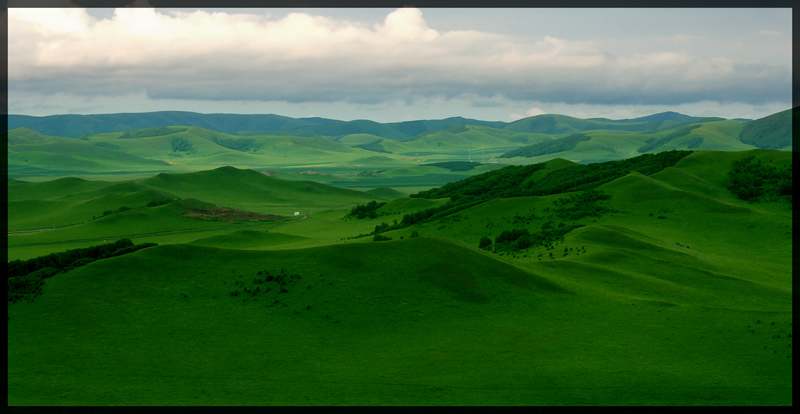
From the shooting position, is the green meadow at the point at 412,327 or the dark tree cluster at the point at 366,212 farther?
the dark tree cluster at the point at 366,212

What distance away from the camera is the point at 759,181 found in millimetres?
126188

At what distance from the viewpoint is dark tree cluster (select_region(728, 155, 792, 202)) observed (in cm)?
11969

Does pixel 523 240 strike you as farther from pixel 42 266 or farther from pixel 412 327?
pixel 42 266

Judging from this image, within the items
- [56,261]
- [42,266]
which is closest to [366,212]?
[56,261]

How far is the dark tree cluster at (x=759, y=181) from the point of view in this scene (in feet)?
393

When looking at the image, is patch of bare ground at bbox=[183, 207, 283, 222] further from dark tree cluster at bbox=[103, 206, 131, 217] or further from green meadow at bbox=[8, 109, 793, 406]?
green meadow at bbox=[8, 109, 793, 406]

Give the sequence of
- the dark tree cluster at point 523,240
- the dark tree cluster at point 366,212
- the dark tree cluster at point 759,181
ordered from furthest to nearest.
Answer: the dark tree cluster at point 366,212 → the dark tree cluster at point 759,181 → the dark tree cluster at point 523,240

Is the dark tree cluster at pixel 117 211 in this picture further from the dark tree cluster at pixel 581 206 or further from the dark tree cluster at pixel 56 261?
the dark tree cluster at pixel 56 261

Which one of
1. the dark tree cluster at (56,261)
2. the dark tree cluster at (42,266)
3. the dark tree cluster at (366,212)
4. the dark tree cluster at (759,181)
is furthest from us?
the dark tree cluster at (366,212)

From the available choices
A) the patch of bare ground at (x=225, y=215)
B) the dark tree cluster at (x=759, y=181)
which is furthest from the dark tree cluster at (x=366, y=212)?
the dark tree cluster at (x=759, y=181)

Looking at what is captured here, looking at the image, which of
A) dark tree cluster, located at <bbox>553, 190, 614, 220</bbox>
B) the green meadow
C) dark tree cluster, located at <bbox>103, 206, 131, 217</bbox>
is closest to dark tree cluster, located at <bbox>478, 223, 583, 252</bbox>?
the green meadow
